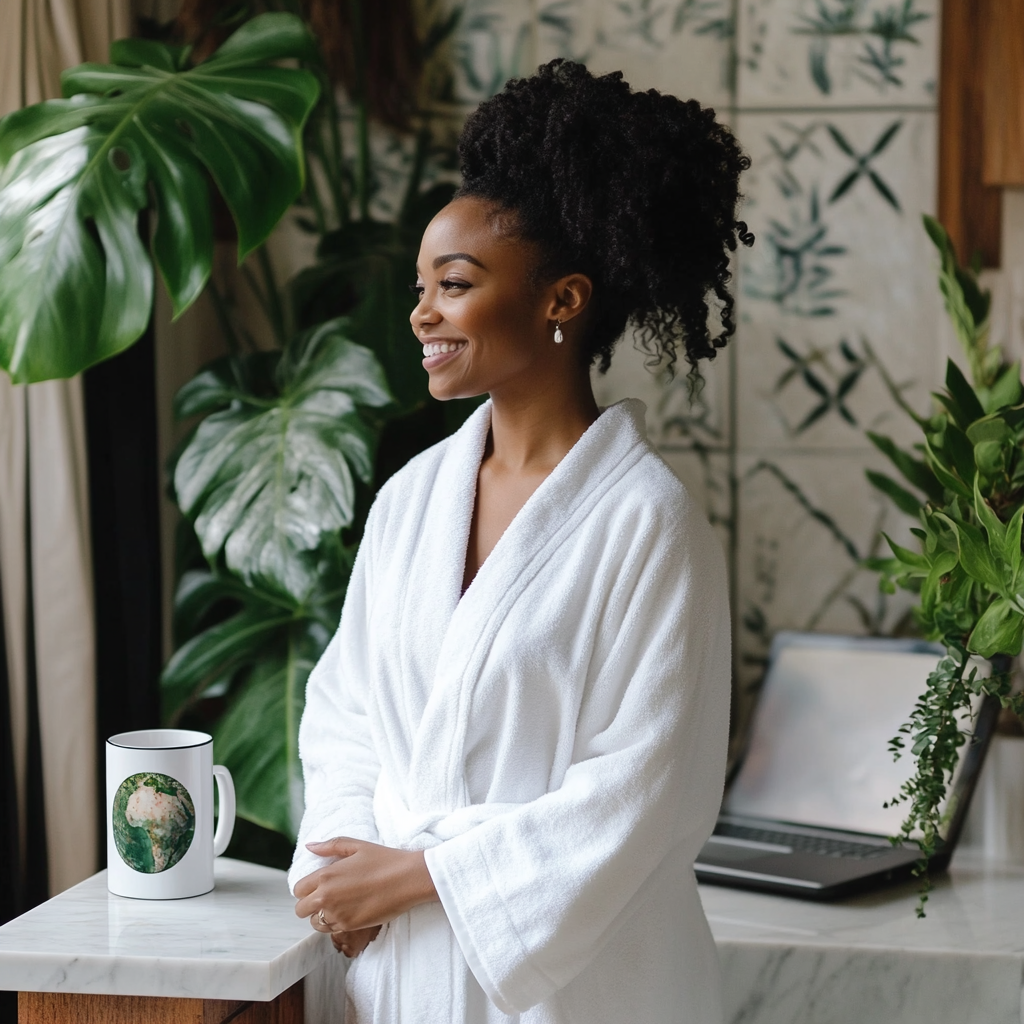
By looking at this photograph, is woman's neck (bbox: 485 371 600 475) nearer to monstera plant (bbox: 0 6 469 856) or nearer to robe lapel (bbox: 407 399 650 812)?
robe lapel (bbox: 407 399 650 812)

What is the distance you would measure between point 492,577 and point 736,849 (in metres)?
0.81

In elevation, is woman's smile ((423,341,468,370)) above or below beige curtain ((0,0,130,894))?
above

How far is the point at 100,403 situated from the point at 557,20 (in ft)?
3.12

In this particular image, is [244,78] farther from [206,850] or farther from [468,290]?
[206,850]

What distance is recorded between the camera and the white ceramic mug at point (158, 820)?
1091 mm

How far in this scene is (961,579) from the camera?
139cm

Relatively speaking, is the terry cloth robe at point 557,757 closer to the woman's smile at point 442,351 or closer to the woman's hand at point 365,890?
the woman's hand at point 365,890

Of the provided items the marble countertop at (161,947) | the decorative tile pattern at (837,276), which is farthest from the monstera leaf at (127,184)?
the decorative tile pattern at (837,276)

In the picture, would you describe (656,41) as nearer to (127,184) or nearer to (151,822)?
(127,184)

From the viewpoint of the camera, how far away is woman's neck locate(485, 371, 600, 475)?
3.92ft

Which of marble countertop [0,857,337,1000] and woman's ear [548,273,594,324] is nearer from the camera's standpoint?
marble countertop [0,857,337,1000]

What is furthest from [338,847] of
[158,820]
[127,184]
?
[127,184]

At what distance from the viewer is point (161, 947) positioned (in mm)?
973

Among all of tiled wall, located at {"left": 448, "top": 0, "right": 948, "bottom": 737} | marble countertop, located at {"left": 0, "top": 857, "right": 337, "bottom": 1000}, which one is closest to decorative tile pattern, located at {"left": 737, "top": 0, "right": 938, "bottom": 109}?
tiled wall, located at {"left": 448, "top": 0, "right": 948, "bottom": 737}
